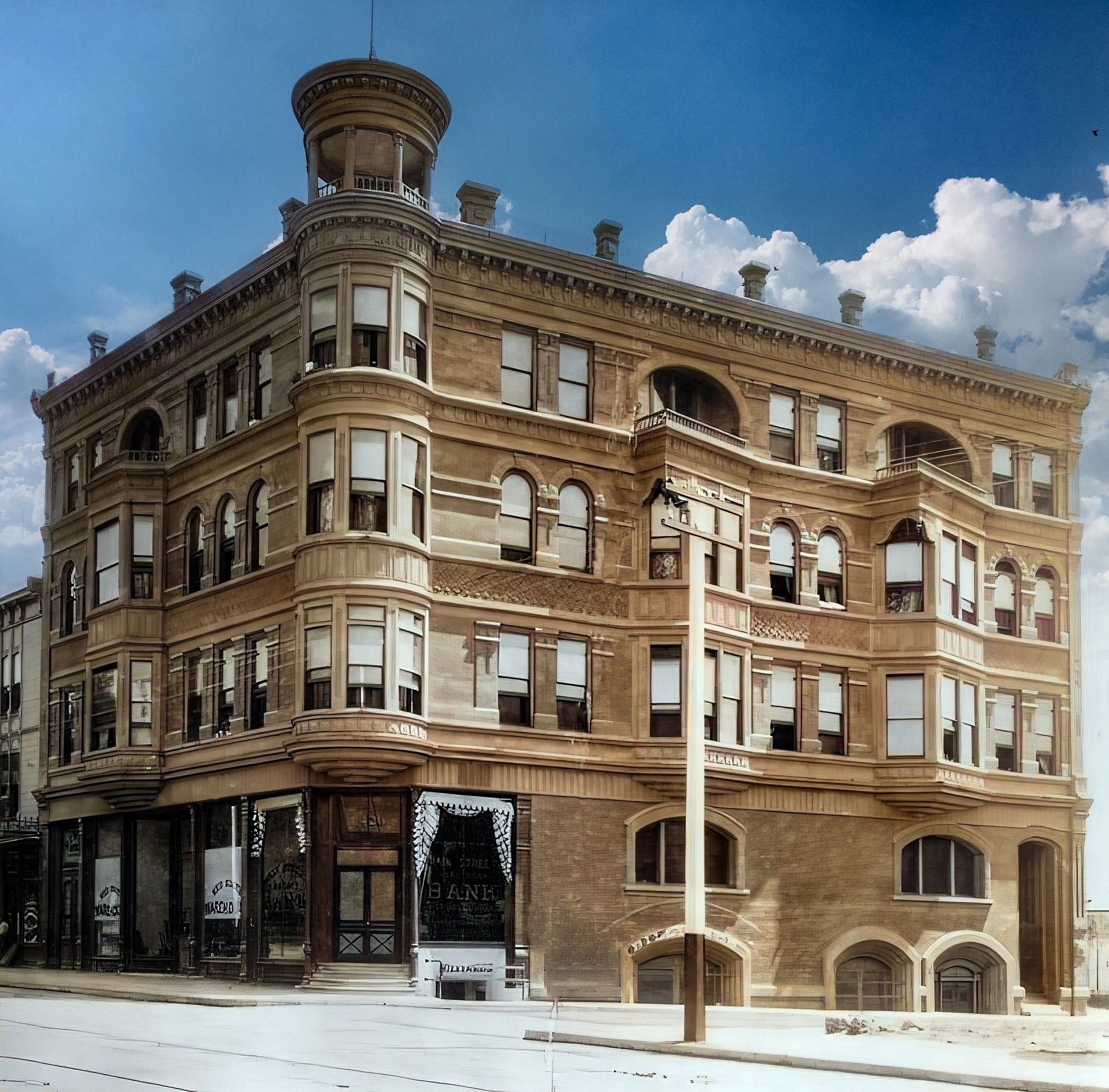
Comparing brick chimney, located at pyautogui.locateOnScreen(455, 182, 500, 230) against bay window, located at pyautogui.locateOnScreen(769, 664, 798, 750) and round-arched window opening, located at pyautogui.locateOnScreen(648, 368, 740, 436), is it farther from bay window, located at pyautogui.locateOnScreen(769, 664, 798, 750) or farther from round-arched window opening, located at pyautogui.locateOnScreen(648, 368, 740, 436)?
bay window, located at pyautogui.locateOnScreen(769, 664, 798, 750)

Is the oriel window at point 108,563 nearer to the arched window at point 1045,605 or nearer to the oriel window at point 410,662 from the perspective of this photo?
the oriel window at point 410,662

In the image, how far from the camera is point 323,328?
25.3m

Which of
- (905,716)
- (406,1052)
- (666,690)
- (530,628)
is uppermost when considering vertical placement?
(530,628)

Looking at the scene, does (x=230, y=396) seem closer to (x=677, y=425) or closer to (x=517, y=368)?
(x=517, y=368)

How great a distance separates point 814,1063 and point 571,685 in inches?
456

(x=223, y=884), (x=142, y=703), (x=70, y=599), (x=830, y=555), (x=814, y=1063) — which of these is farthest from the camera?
(x=70, y=599)

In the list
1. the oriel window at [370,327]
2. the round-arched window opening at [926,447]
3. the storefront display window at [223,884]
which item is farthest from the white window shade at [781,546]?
the storefront display window at [223,884]

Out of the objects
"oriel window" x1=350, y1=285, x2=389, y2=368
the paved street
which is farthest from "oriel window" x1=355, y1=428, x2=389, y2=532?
the paved street

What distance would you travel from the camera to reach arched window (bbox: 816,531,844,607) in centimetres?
2972

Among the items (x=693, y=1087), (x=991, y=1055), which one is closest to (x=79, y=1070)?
(x=693, y=1087)

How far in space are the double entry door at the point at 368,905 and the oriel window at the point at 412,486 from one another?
15.8 ft

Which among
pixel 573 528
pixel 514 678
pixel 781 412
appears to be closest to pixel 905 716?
pixel 781 412

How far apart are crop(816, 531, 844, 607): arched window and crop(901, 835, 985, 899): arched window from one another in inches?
176

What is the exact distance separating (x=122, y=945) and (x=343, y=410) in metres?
10.5
